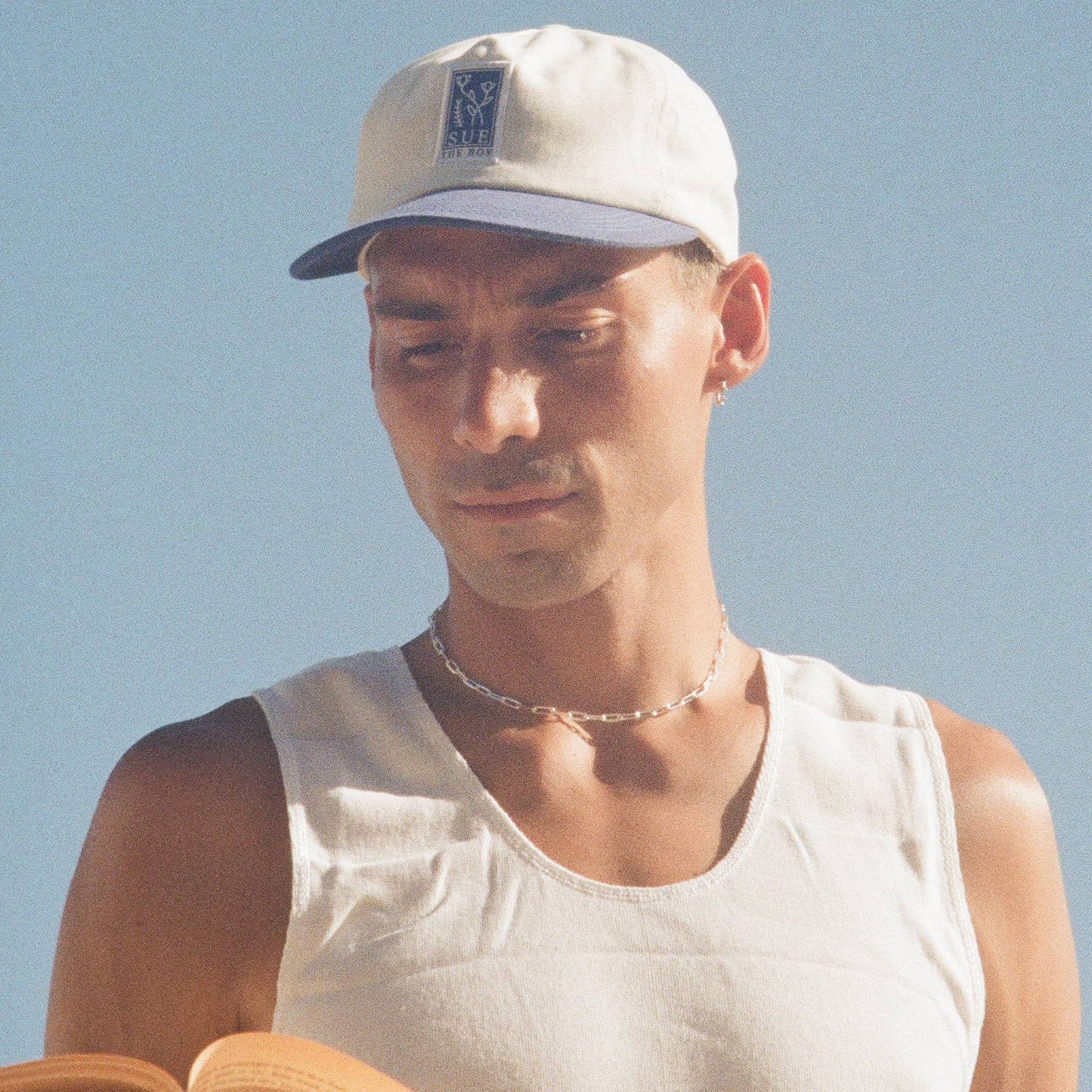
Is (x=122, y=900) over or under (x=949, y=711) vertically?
under

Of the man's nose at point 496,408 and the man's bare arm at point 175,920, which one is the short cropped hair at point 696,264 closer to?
the man's nose at point 496,408

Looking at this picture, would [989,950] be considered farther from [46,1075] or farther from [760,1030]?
[46,1075]

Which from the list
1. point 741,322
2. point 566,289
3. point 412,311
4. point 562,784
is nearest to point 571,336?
point 566,289

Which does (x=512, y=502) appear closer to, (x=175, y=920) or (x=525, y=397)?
(x=525, y=397)

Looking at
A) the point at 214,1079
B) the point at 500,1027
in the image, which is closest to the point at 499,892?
the point at 500,1027

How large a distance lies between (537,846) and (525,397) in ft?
1.29

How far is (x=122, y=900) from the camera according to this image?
1577 millimetres

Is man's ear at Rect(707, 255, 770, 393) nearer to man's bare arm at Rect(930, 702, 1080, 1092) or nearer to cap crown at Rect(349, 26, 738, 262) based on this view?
cap crown at Rect(349, 26, 738, 262)

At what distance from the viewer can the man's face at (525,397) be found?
1.60 m

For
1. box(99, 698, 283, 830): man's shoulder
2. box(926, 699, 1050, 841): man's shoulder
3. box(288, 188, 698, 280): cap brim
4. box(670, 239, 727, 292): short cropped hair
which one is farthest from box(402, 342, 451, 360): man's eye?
box(926, 699, 1050, 841): man's shoulder

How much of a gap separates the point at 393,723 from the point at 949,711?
1.91 feet

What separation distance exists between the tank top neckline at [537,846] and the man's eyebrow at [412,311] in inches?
13.6

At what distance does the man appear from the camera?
60.7 inches

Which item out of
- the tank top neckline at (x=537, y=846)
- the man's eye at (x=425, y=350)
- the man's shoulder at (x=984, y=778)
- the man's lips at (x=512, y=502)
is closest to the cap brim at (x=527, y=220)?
the man's eye at (x=425, y=350)
